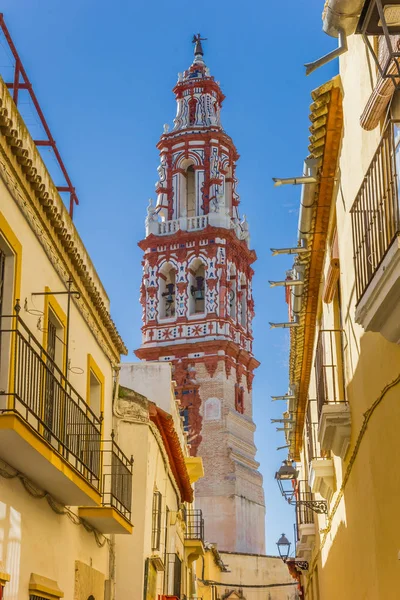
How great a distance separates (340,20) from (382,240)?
1.32 metres

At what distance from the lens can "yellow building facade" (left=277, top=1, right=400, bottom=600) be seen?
19.1 ft

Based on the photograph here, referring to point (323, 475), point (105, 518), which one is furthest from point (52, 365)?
point (323, 475)

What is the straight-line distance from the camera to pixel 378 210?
6020mm

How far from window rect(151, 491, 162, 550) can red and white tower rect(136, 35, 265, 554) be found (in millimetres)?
29250

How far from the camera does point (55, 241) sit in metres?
10.3

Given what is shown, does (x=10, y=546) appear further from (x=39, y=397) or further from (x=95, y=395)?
(x=95, y=395)

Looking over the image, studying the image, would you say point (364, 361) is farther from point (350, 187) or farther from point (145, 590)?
point (145, 590)

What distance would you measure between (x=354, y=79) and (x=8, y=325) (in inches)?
141

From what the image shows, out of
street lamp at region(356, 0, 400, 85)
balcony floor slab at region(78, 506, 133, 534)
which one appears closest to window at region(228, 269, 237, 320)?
balcony floor slab at region(78, 506, 133, 534)

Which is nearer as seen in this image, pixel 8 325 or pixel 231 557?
pixel 8 325

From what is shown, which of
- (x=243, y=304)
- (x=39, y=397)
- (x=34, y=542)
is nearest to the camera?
(x=39, y=397)

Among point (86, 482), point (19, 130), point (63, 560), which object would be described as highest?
point (19, 130)

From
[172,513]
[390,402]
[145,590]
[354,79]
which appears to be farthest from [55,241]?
[172,513]

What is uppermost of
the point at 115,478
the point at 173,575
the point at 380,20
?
the point at 380,20
